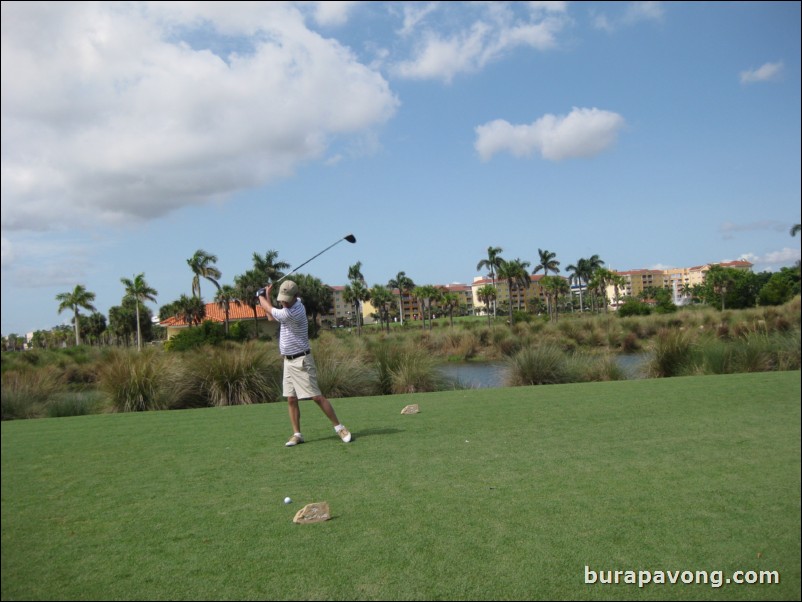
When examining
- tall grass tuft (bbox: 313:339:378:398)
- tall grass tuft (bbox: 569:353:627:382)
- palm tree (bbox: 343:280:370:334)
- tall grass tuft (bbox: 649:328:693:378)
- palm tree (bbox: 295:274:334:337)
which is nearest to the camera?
tall grass tuft (bbox: 313:339:378:398)

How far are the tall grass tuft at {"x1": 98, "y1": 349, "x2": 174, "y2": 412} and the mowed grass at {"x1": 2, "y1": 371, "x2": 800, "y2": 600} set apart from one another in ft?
14.9

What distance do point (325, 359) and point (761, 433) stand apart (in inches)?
363

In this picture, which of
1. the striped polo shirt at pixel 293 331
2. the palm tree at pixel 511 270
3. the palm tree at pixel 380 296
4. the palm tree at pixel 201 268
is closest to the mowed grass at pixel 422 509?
the striped polo shirt at pixel 293 331

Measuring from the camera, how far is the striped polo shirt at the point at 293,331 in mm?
6473

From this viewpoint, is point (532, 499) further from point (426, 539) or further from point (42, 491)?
point (42, 491)

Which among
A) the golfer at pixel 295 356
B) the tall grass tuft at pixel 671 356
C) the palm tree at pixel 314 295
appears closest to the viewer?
the golfer at pixel 295 356

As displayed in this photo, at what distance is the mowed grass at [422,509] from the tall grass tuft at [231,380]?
5383mm

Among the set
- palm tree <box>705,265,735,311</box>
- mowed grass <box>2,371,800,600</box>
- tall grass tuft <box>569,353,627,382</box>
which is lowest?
tall grass tuft <box>569,353,627,382</box>

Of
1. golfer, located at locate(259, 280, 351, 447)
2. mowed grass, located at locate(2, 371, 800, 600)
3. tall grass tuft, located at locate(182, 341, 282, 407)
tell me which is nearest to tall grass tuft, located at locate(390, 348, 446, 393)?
tall grass tuft, located at locate(182, 341, 282, 407)

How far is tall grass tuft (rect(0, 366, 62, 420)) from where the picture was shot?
28.3 feet

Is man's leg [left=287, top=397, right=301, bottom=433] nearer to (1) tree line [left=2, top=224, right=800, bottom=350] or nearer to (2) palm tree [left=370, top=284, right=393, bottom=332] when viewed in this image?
(1) tree line [left=2, top=224, right=800, bottom=350]

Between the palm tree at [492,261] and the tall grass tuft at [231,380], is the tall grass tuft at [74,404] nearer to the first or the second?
the tall grass tuft at [231,380]

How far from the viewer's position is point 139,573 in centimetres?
322

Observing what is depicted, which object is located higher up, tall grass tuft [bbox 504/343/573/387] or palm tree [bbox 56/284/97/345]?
palm tree [bbox 56/284/97/345]
